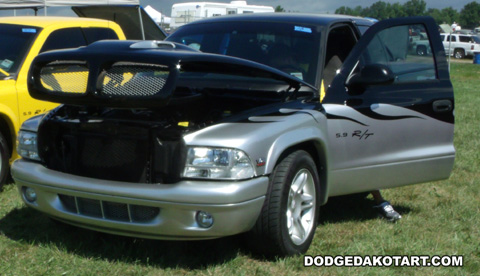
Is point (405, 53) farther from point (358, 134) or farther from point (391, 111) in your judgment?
point (358, 134)

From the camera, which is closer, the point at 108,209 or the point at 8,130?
the point at 108,209

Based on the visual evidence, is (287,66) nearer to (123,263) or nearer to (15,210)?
(123,263)

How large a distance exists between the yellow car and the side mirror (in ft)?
9.78

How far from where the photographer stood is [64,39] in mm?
6406

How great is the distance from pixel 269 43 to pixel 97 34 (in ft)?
9.17

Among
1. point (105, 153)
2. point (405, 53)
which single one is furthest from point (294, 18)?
point (105, 153)

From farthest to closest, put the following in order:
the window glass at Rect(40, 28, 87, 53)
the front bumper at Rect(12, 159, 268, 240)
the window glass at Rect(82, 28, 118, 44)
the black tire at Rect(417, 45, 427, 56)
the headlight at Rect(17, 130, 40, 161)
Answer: the window glass at Rect(82, 28, 118, 44)
the window glass at Rect(40, 28, 87, 53)
the black tire at Rect(417, 45, 427, 56)
the headlight at Rect(17, 130, 40, 161)
the front bumper at Rect(12, 159, 268, 240)

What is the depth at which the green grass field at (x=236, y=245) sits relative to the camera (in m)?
3.62

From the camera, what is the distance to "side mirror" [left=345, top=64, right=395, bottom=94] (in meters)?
4.14

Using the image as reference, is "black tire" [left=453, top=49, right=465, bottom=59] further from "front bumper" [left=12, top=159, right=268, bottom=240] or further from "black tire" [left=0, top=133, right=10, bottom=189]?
"front bumper" [left=12, top=159, right=268, bottom=240]

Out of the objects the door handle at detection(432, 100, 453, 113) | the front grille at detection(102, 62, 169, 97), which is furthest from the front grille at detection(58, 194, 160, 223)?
the door handle at detection(432, 100, 453, 113)

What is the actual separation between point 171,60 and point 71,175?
916 millimetres

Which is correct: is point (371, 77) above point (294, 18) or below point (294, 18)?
below

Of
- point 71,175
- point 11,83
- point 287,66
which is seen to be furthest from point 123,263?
point 11,83
